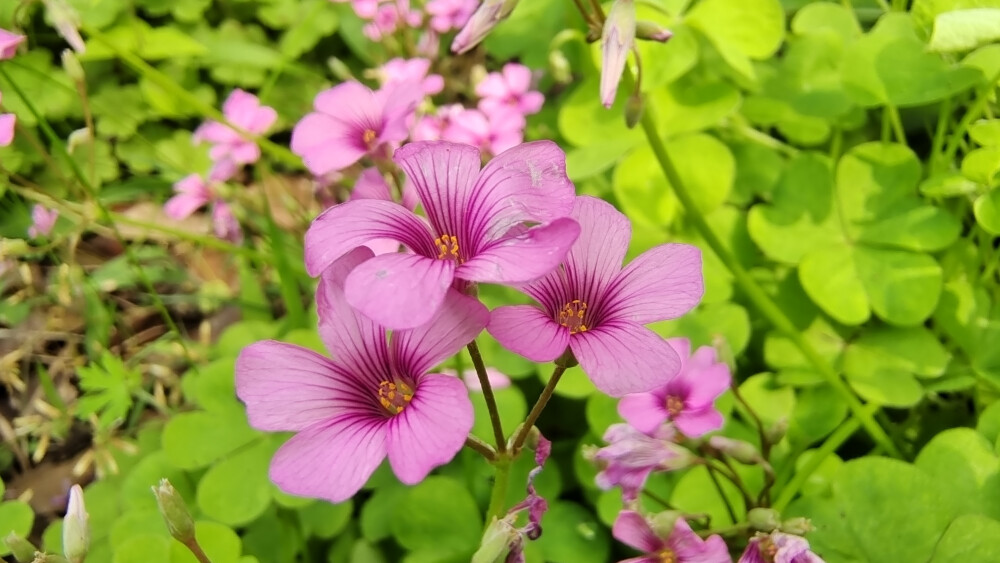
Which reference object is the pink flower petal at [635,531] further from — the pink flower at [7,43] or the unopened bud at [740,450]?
the pink flower at [7,43]

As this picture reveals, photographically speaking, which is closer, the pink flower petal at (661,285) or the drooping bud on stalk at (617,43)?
the pink flower petal at (661,285)

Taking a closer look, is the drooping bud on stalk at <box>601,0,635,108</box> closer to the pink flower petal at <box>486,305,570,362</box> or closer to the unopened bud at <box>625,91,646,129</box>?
the unopened bud at <box>625,91,646,129</box>

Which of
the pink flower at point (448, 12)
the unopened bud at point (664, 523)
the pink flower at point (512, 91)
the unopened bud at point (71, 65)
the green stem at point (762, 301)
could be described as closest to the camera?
the unopened bud at point (664, 523)

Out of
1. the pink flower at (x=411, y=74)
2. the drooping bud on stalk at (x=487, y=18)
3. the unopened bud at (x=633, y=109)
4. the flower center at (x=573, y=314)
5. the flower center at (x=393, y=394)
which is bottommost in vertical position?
the flower center at (x=393, y=394)

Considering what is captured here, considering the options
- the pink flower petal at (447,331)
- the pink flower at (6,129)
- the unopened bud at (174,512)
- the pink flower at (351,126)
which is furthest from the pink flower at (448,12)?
the unopened bud at (174,512)

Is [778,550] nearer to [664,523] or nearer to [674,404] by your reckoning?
[664,523]

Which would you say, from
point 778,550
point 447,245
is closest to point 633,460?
point 778,550
